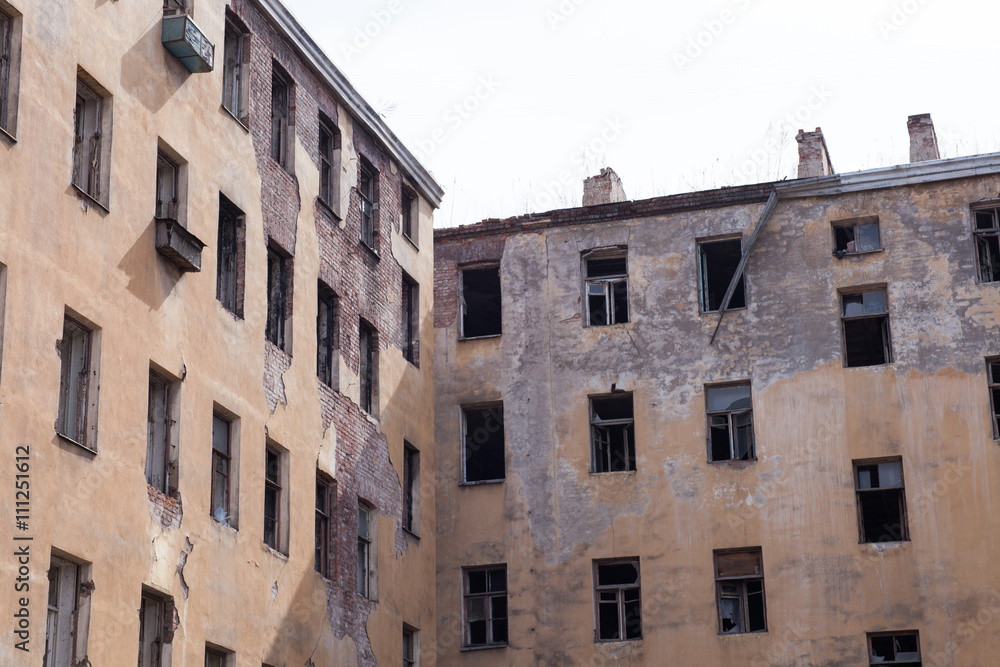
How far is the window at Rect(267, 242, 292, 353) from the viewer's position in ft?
78.8

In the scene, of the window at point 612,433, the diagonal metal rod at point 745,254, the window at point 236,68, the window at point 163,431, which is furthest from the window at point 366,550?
the diagonal metal rod at point 745,254

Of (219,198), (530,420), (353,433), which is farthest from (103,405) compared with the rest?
(530,420)

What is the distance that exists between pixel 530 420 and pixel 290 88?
29.1 feet

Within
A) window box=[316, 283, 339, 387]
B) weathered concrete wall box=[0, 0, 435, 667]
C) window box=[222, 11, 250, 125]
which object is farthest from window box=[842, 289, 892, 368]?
window box=[222, 11, 250, 125]

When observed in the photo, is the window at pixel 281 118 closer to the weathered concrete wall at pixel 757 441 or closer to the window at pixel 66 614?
the weathered concrete wall at pixel 757 441

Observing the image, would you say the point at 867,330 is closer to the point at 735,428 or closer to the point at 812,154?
the point at 735,428

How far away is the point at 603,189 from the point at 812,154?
15.2 feet

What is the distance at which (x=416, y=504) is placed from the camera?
2881 centimetres

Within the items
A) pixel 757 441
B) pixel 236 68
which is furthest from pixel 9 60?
pixel 757 441

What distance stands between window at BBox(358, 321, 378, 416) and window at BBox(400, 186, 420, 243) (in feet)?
10.5

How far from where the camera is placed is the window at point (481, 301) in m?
31.9

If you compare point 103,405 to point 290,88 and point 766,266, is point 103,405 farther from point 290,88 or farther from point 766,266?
point 766,266

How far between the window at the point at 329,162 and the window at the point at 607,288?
671 cm

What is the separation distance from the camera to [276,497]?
23.4 meters
